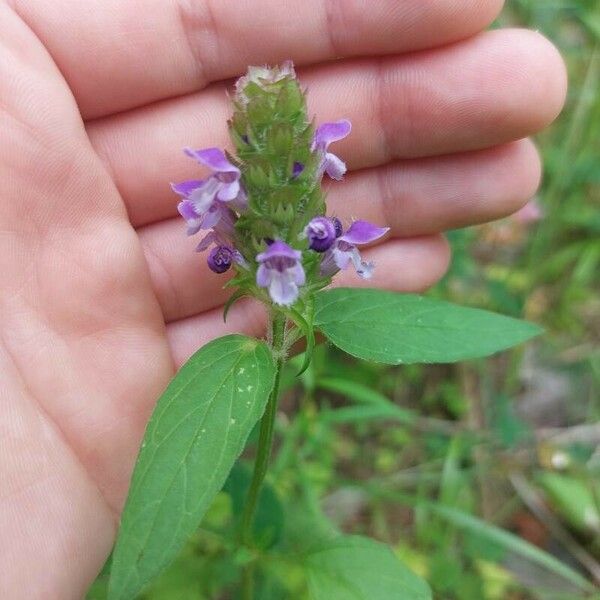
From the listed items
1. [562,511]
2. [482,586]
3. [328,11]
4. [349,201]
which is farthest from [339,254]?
[562,511]

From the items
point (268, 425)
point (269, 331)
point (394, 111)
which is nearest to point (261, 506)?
point (268, 425)

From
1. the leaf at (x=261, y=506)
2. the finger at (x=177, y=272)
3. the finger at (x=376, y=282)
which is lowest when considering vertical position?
the leaf at (x=261, y=506)

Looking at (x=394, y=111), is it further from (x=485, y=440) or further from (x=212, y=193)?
(x=485, y=440)

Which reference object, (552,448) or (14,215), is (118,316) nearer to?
(14,215)

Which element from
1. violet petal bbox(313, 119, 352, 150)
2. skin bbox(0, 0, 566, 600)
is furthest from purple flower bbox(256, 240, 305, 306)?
skin bbox(0, 0, 566, 600)

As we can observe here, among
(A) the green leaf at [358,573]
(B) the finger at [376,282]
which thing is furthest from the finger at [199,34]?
(A) the green leaf at [358,573]

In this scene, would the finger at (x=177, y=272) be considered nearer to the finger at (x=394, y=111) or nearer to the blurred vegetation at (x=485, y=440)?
the finger at (x=394, y=111)

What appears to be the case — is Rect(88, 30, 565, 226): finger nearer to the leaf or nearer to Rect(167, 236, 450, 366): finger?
Rect(167, 236, 450, 366): finger
